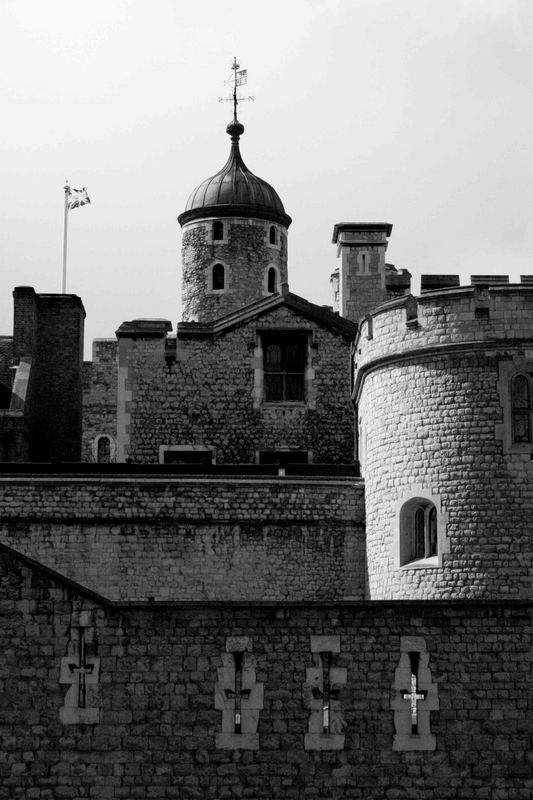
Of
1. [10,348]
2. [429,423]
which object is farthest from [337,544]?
[10,348]

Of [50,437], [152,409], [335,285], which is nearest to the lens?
[152,409]

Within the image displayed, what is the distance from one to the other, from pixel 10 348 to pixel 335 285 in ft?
29.9

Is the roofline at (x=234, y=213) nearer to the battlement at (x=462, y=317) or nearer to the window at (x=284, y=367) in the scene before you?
the window at (x=284, y=367)

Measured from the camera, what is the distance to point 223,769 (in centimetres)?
2855

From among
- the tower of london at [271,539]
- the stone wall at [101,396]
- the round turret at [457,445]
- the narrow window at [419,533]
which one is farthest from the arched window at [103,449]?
Answer: the narrow window at [419,533]

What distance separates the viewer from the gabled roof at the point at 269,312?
42.8 metres

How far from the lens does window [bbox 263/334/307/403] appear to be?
1683 inches

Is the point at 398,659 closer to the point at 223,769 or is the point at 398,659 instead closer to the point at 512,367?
the point at 223,769

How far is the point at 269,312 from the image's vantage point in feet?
142

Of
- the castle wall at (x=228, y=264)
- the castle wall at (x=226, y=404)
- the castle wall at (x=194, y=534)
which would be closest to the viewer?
the castle wall at (x=194, y=534)

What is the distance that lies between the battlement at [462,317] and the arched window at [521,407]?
0.67m

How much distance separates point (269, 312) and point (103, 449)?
19526 mm

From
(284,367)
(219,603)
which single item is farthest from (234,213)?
(219,603)

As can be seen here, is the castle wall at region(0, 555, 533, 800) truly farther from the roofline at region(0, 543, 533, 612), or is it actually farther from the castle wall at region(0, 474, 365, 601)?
the castle wall at region(0, 474, 365, 601)
